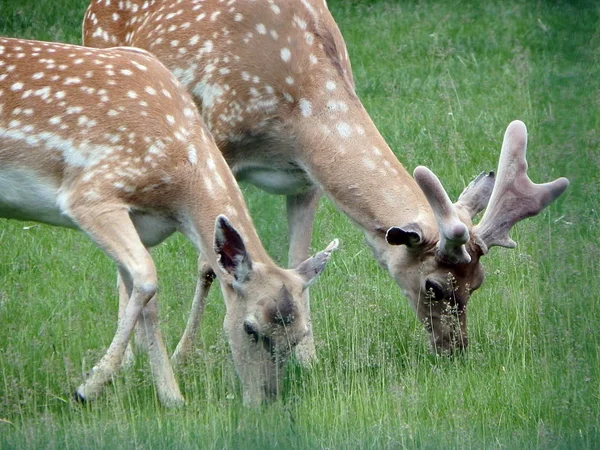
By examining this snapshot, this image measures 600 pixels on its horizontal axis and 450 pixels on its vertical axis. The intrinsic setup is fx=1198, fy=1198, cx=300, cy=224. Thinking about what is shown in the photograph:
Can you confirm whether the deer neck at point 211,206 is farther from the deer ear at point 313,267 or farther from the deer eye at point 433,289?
the deer eye at point 433,289

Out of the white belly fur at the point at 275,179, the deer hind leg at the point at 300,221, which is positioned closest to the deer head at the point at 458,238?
the white belly fur at the point at 275,179

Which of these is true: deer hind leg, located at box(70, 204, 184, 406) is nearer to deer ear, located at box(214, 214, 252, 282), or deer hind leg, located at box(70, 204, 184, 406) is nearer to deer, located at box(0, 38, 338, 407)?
deer, located at box(0, 38, 338, 407)

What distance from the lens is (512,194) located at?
18.9ft

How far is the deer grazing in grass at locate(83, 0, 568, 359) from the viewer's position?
229 inches

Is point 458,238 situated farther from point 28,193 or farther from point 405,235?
point 28,193

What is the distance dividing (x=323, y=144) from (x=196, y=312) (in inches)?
43.1

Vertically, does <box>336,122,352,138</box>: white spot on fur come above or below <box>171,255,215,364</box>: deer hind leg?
above

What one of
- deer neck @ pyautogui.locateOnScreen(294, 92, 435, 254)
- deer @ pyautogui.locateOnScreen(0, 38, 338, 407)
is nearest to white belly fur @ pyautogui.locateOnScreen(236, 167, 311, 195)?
deer neck @ pyautogui.locateOnScreen(294, 92, 435, 254)

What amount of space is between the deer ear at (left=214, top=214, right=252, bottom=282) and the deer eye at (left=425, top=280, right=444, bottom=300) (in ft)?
3.68

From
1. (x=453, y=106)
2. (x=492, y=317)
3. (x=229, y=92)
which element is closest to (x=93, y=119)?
(x=229, y=92)

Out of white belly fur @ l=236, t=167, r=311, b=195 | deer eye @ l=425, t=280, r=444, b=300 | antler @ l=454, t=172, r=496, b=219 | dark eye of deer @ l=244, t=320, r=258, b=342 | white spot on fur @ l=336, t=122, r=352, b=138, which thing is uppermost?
white spot on fur @ l=336, t=122, r=352, b=138

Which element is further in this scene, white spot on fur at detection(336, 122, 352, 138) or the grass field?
white spot on fur at detection(336, 122, 352, 138)

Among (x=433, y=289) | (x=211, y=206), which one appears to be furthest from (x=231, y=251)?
(x=433, y=289)

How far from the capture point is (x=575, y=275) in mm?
3637
